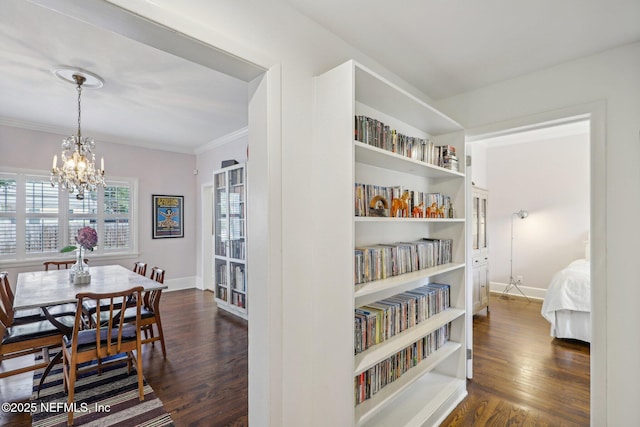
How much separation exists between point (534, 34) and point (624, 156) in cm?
97

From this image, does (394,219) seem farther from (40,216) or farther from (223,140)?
(40,216)

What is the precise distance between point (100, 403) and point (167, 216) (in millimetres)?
3911

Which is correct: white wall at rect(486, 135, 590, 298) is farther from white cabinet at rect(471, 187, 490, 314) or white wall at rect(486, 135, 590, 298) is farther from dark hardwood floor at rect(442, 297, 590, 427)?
dark hardwood floor at rect(442, 297, 590, 427)

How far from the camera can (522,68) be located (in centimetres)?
224

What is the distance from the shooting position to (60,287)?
2.81 meters

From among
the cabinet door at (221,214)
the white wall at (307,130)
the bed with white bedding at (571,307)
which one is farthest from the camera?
the cabinet door at (221,214)

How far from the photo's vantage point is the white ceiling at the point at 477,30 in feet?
5.22

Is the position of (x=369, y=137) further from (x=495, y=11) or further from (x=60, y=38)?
(x=60, y=38)

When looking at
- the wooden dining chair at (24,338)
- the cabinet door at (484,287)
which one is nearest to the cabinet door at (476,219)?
the cabinet door at (484,287)

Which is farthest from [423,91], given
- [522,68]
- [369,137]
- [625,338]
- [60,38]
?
[60,38]

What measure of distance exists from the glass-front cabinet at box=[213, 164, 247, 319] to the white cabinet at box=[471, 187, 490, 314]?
320cm

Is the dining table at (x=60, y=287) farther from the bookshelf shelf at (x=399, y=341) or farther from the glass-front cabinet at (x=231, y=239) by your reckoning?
the bookshelf shelf at (x=399, y=341)

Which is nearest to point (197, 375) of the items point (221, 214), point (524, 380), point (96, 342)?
point (96, 342)

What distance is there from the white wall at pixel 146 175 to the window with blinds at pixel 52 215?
7.0 inches
